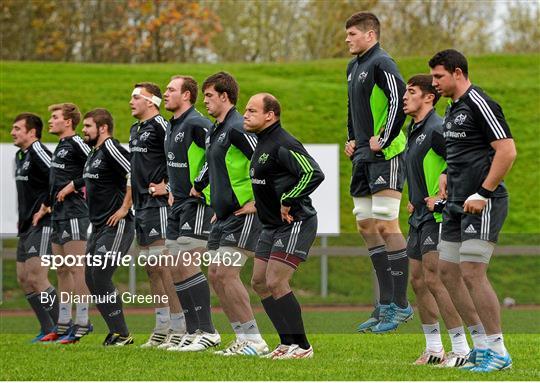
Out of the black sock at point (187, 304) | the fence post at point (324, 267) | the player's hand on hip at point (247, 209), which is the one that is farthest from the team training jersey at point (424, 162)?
the fence post at point (324, 267)

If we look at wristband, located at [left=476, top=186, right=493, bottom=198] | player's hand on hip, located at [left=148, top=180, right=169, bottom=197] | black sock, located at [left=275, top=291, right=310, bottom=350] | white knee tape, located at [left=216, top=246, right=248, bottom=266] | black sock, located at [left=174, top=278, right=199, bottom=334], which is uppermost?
wristband, located at [left=476, top=186, right=493, bottom=198]

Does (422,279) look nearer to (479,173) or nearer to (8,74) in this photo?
(479,173)

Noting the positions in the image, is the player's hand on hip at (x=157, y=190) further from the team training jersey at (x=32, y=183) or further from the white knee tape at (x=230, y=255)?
the team training jersey at (x=32, y=183)

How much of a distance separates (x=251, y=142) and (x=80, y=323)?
13.3 ft

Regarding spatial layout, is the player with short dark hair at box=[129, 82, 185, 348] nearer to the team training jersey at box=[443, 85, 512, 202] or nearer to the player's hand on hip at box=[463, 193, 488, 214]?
the team training jersey at box=[443, 85, 512, 202]

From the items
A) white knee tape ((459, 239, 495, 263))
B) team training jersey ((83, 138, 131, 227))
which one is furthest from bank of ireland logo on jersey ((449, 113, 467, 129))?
team training jersey ((83, 138, 131, 227))

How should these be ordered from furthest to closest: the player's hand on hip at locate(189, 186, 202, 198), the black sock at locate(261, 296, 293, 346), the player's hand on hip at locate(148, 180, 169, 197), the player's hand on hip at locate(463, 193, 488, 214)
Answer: the player's hand on hip at locate(148, 180, 169, 197) < the player's hand on hip at locate(189, 186, 202, 198) < the black sock at locate(261, 296, 293, 346) < the player's hand on hip at locate(463, 193, 488, 214)

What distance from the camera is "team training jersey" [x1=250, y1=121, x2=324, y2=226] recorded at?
1058cm

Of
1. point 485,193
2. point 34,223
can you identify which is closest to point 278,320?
point 485,193

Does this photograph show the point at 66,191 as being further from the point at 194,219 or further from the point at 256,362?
the point at 256,362

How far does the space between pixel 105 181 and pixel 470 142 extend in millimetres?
5233

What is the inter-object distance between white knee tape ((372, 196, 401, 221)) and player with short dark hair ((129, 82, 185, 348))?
9.17 feet

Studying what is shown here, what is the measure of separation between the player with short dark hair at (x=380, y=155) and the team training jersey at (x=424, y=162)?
9.5 inches

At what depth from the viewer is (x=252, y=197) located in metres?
11.5
